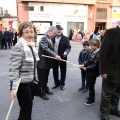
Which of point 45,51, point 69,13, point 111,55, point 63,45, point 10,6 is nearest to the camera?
point 111,55

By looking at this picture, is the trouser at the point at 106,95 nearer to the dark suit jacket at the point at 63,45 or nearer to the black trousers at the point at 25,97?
the black trousers at the point at 25,97

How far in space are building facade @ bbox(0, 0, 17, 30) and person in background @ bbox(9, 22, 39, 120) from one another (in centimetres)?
2362

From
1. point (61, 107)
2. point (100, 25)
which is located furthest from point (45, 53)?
point (100, 25)

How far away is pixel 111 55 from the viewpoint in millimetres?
3293

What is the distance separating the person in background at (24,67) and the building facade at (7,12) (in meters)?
23.6

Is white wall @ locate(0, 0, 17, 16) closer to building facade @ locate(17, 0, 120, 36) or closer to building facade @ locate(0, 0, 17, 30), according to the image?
building facade @ locate(0, 0, 17, 30)

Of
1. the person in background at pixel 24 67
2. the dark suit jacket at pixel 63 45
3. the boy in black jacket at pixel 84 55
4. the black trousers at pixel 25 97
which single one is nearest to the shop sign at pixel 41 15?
the dark suit jacket at pixel 63 45

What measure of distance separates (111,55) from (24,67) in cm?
149

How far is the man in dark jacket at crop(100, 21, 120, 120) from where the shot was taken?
3225 millimetres

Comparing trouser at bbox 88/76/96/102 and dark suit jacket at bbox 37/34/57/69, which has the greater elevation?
dark suit jacket at bbox 37/34/57/69

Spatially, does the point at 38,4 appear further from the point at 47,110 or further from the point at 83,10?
the point at 47,110

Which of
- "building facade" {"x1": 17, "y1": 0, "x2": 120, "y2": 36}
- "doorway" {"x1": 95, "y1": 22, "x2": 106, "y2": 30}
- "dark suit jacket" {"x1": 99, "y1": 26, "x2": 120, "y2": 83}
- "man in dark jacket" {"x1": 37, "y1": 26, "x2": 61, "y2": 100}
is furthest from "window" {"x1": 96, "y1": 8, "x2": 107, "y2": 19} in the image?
"dark suit jacket" {"x1": 99, "y1": 26, "x2": 120, "y2": 83}

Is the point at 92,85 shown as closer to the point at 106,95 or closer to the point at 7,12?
the point at 106,95

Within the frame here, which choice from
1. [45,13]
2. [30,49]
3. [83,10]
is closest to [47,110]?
[30,49]
